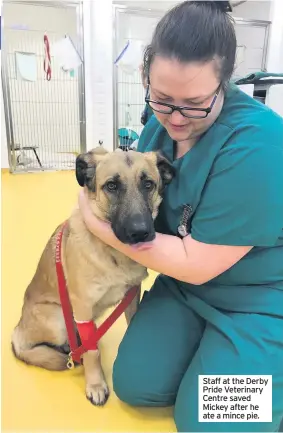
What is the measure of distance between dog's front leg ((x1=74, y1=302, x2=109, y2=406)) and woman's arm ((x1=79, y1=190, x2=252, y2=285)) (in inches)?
10.2

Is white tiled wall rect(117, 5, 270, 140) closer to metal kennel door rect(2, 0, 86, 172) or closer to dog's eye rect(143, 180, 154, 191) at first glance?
metal kennel door rect(2, 0, 86, 172)

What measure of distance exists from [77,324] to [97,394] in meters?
0.25

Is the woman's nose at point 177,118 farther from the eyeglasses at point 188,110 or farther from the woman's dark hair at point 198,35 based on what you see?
the woman's dark hair at point 198,35

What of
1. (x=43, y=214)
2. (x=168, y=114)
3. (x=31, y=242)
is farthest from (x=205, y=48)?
(x=43, y=214)

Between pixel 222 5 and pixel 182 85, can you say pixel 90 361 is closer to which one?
pixel 182 85

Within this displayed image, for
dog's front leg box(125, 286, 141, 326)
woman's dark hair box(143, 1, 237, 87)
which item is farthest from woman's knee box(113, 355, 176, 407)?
woman's dark hair box(143, 1, 237, 87)

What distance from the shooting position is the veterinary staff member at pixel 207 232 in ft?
2.93

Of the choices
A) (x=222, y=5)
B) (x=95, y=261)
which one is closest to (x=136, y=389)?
(x=95, y=261)

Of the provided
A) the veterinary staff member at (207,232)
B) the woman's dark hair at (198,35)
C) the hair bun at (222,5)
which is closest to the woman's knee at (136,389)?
the veterinary staff member at (207,232)

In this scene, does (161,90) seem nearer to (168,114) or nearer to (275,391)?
(168,114)

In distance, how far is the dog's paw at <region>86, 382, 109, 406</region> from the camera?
3.91ft

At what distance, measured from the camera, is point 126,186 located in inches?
41.6

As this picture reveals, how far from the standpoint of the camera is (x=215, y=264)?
100 centimetres

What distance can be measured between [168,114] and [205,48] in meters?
0.19
